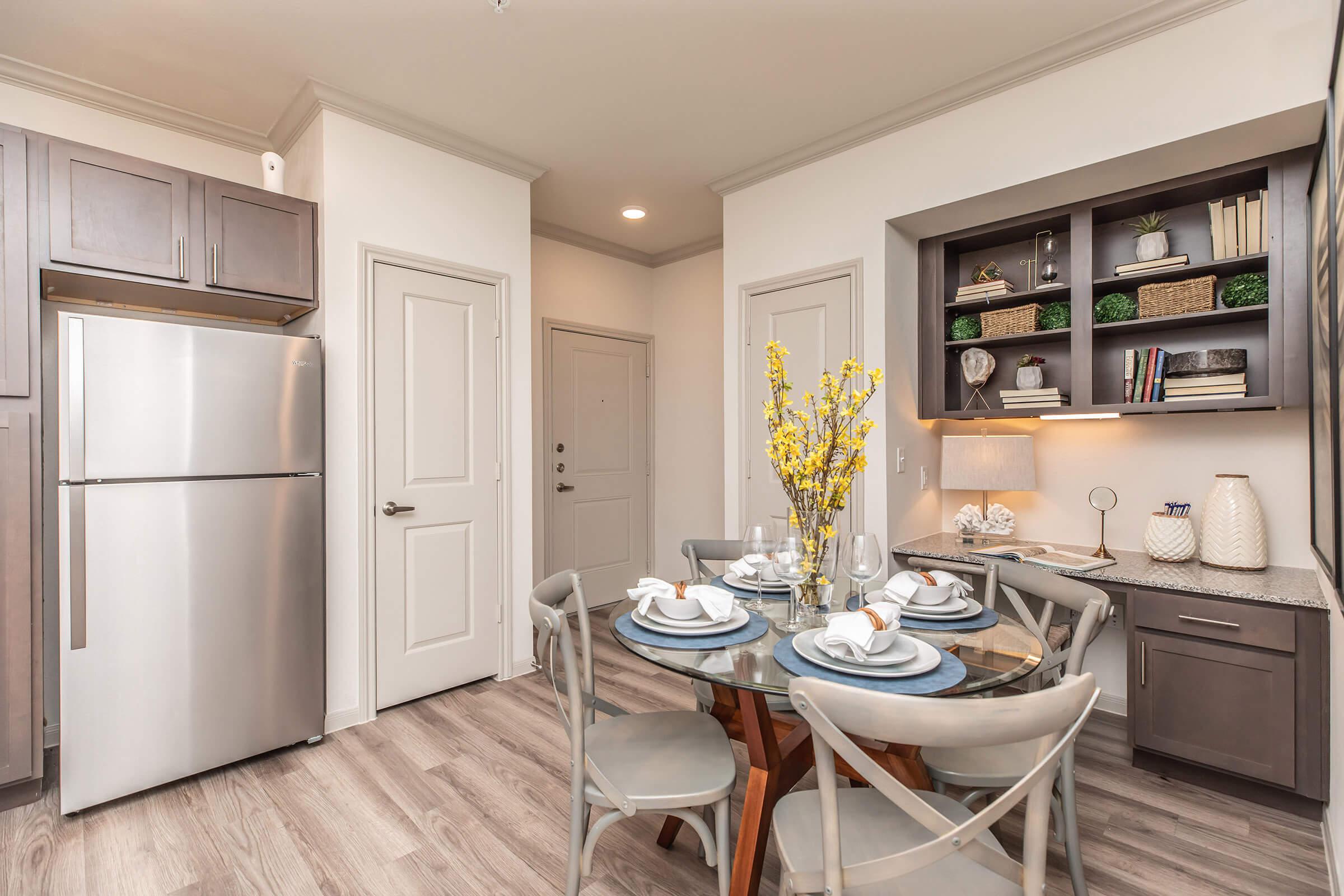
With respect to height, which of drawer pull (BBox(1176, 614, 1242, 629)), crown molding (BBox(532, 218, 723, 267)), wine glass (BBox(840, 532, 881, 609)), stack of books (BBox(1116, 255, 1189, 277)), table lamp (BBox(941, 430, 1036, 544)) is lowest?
drawer pull (BBox(1176, 614, 1242, 629))

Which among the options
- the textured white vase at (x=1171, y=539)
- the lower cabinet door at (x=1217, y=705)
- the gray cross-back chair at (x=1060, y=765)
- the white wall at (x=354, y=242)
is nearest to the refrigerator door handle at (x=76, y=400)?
the white wall at (x=354, y=242)

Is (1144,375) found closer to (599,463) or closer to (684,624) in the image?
(684,624)

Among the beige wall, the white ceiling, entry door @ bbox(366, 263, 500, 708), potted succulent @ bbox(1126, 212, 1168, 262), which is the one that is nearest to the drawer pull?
potted succulent @ bbox(1126, 212, 1168, 262)

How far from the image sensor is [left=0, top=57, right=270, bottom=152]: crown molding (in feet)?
8.44

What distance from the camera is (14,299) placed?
7.17 feet

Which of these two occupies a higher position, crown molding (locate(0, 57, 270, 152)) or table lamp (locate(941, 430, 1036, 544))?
crown molding (locate(0, 57, 270, 152))

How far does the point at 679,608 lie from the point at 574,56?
2254 millimetres

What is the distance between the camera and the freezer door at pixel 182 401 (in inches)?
84.5

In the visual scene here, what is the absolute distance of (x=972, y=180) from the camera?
2785mm

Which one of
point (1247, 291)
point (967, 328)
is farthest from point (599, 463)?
point (1247, 291)

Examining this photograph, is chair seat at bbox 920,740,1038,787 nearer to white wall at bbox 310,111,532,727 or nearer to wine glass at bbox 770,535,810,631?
wine glass at bbox 770,535,810,631

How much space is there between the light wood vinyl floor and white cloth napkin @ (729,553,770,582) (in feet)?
2.73

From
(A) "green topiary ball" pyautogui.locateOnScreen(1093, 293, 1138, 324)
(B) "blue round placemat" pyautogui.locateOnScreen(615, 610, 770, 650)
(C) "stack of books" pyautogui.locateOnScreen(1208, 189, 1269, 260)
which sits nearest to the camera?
(B) "blue round placemat" pyautogui.locateOnScreen(615, 610, 770, 650)

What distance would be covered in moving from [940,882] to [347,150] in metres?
3.38
